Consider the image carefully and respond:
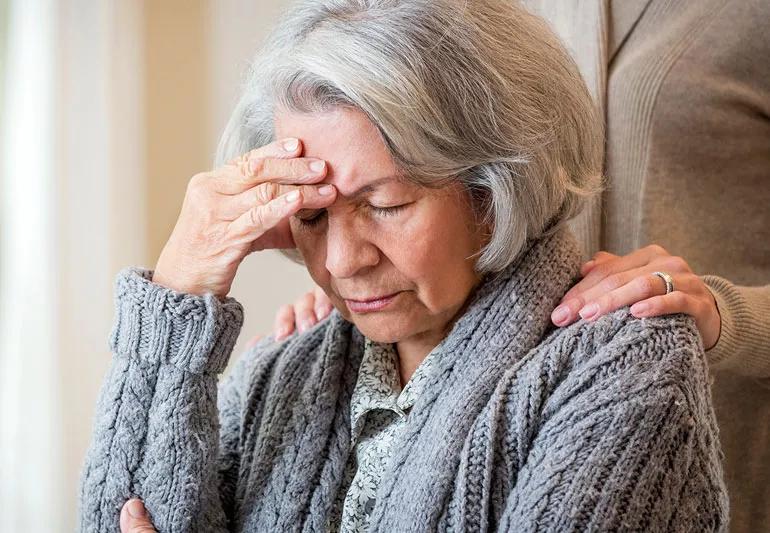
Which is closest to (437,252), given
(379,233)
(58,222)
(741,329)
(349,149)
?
(379,233)

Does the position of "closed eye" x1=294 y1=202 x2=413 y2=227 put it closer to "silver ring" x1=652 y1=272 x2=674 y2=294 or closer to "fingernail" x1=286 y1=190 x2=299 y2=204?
"fingernail" x1=286 y1=190 x2=299 y2=204

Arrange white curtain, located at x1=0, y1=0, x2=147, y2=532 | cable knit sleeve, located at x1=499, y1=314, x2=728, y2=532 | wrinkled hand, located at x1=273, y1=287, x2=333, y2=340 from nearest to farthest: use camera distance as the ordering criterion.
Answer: cable knit sleeve, located at x1=499, y1=314, x2=728, y2=532 < wrinkled hand, located at x1=273, y1=287, x2=333, y2=340 < white curtain, located at x1=0, y1=0, x2=147, y2=532

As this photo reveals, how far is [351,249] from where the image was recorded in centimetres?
131

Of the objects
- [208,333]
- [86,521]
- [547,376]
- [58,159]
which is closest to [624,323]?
[547,376]

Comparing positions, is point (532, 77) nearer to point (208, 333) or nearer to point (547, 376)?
point (547, 376)

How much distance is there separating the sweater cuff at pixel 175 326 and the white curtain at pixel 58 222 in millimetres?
567

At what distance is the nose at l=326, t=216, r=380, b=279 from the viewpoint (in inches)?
51.6

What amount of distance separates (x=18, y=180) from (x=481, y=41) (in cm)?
104

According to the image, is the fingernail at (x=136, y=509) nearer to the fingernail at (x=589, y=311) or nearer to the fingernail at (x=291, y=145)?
the fingernail at (x=291, y=145)

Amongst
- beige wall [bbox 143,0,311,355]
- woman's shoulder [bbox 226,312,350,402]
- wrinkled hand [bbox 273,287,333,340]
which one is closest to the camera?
woman's shoulder [bbox 226,312,350,402]

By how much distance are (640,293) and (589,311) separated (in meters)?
0.07

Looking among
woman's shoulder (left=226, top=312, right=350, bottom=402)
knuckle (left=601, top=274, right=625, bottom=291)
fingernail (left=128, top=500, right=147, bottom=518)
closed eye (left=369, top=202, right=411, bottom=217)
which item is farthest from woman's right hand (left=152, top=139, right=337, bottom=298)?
knuckle (left=601, top=274, right=625, bottom=291)

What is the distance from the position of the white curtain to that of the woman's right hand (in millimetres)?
565

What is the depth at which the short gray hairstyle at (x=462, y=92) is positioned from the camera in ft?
4.11
